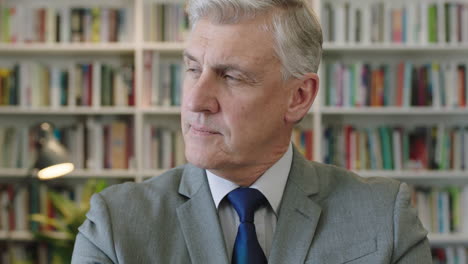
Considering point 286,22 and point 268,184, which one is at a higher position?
point 286,22

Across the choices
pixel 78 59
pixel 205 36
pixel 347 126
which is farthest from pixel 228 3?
pixel 78 59

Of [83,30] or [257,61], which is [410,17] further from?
[257,61]

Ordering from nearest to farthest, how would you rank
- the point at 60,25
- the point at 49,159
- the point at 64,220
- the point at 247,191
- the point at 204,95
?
the point at 204,95 < the point at 247,191 < the point at 49,159 < the point at 64,220 < the point at 60,25

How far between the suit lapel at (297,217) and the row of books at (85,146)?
8.35 ft

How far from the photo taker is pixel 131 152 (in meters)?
3.76

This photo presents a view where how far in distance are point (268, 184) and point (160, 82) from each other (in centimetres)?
256

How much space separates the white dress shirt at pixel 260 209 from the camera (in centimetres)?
123

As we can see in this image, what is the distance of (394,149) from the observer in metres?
3.73

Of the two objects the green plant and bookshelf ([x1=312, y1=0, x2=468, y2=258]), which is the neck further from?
bookshelf ([x1=312, y1=0, x2=468, y2=258])

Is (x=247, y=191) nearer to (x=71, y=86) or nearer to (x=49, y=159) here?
(x=49, y=159)

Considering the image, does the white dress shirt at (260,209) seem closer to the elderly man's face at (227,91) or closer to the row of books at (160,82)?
the elderly man's face at (227,91)

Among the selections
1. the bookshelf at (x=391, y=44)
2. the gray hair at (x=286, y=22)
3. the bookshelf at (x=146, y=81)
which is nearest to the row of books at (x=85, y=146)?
the bookshelf at (x=146, y=81)

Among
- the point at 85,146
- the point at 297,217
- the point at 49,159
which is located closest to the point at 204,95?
the point at 297,217

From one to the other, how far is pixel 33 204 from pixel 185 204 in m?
2.83
